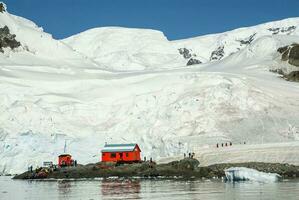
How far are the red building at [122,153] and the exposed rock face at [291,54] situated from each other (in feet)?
143

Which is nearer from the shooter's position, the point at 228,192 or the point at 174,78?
the point at 228,192

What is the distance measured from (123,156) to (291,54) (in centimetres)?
4730

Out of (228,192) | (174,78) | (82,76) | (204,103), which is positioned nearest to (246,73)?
(174,78)

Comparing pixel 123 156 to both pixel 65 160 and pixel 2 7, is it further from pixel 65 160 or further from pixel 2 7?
pixel 2 7

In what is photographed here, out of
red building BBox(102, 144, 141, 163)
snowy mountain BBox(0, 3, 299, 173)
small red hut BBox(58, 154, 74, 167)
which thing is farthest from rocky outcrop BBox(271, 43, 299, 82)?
small red hut BBox(58, 154, 74, 167)

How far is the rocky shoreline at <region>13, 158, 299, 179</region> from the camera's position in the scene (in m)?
53.1

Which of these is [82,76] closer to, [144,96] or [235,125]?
[144,96]

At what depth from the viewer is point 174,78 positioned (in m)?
90.8

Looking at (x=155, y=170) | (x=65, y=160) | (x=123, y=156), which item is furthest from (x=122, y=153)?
(x=155, y=170)

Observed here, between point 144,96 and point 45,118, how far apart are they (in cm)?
1468

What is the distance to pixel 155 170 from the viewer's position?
59.0m

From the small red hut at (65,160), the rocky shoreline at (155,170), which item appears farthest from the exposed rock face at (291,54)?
the small red hut at (65,160)

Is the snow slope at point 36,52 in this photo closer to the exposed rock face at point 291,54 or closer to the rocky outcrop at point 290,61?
the exposed rock face at point 291,54

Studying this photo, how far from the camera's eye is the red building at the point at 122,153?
66062 millimetres
